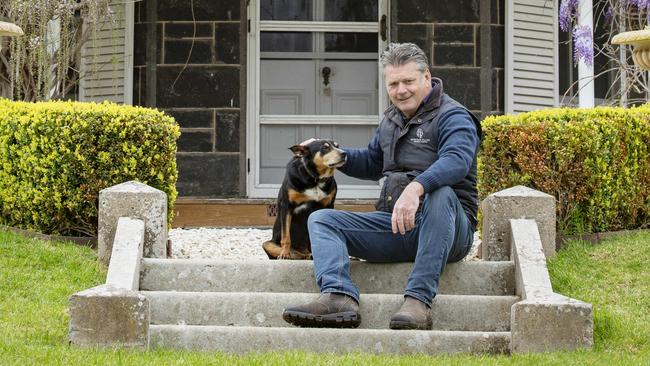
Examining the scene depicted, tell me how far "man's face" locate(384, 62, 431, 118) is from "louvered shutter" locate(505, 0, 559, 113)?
5851mm

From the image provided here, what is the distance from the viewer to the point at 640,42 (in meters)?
6.73

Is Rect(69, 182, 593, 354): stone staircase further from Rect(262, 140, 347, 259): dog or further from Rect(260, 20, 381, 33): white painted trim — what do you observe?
Rect(260, 20, 381, 33): white painted trim

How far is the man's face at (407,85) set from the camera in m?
6.05

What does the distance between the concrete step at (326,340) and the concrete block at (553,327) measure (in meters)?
0.16

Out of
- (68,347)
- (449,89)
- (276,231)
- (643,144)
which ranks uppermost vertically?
(449,89)

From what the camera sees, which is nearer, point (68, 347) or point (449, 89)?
point (68, 347)

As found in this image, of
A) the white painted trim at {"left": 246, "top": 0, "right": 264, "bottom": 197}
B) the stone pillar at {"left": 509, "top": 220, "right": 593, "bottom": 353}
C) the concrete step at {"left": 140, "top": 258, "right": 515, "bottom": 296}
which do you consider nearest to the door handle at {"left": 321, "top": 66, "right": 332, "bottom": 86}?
the white painted trim at {"left": 246, "top": 0, "right": 264, "bottom": 197}

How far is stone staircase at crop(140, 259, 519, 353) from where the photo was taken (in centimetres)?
557

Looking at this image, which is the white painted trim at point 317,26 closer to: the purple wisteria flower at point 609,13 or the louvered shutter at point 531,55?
the louvered shutter at point 531,55

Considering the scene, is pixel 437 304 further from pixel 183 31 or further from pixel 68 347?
pixel 183 31

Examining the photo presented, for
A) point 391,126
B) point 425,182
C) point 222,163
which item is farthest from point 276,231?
point 222,163

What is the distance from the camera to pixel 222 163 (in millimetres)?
11766

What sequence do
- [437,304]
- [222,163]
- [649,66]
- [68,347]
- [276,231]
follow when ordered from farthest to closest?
1. [222,163]
2. [276,231]
3. [649,66]
4. [437,304]
5. [68,347]

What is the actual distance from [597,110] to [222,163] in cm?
503
